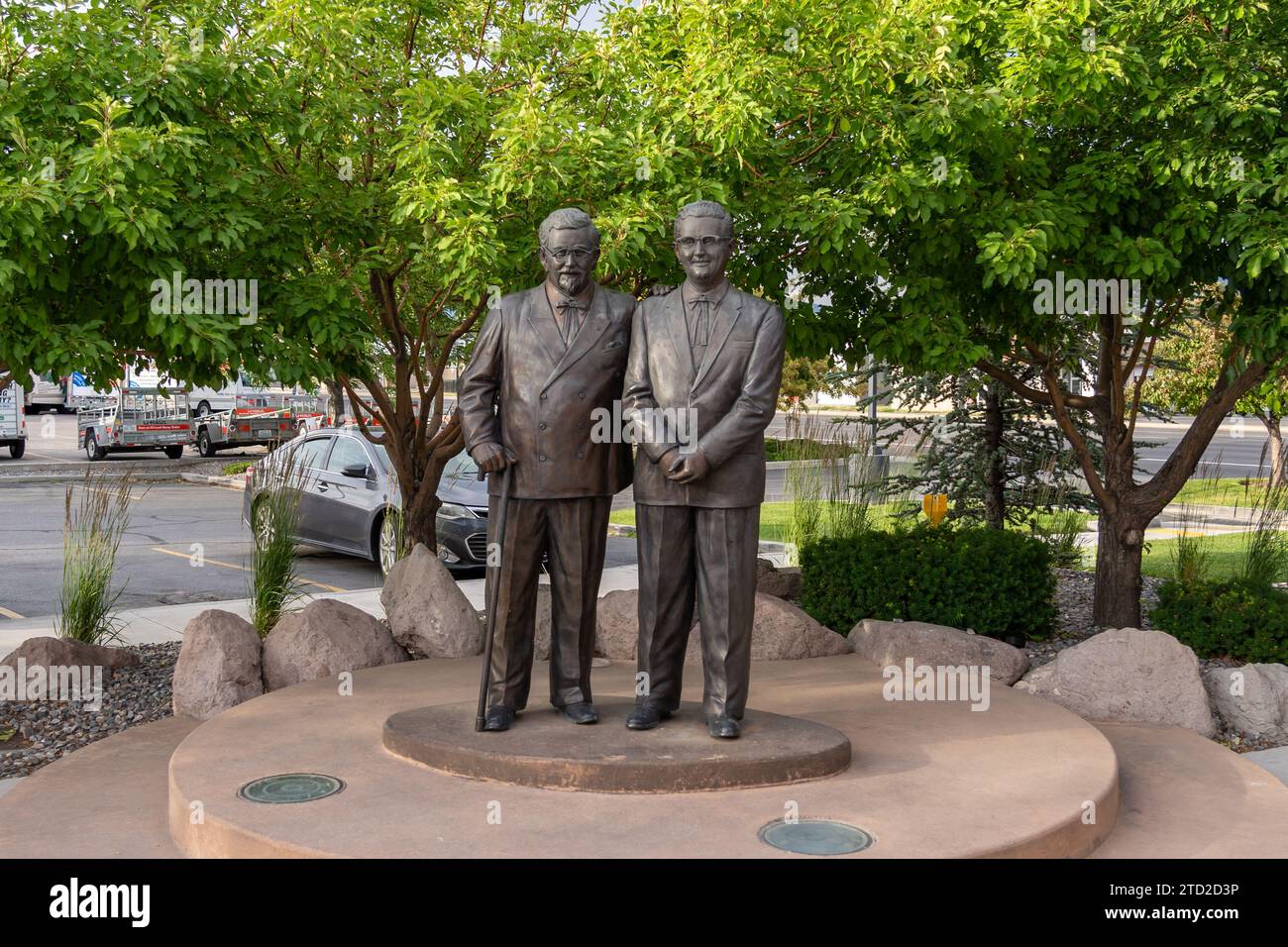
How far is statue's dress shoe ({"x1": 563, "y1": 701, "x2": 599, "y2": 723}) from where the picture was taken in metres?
5.51

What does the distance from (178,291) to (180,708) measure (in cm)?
222

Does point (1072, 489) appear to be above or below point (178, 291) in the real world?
below

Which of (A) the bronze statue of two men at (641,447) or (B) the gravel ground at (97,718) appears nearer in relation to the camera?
(A) the bronze statue of two men at (641,447)

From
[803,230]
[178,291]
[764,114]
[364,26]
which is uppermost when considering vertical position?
[364,26]

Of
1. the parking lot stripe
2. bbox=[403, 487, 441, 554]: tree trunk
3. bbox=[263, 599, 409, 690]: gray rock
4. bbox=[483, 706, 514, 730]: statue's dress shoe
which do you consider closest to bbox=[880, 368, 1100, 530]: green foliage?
bbox=[403, 487, 441, 554]: tree trunk

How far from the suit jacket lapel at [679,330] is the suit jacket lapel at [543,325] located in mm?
480

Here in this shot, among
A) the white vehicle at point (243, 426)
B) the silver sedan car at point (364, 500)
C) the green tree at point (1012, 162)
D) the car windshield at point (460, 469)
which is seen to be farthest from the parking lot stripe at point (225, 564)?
the white vehicle at point (243, 426)

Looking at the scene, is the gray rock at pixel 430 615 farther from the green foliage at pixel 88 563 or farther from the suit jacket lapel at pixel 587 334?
the suit jacket lapel at pixel 587 334

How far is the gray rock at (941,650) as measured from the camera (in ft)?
24.1

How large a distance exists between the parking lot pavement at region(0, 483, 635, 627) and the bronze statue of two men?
191 inches

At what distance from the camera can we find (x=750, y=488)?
17.8 ft

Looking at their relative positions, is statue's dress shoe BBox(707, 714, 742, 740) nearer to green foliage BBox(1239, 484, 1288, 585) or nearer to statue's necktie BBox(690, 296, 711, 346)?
statue's necktie BBox(690, 296, 711, 346)

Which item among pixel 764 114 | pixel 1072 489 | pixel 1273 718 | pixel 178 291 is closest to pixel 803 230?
pixel 764 114

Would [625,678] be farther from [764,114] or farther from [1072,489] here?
[1072,489]
